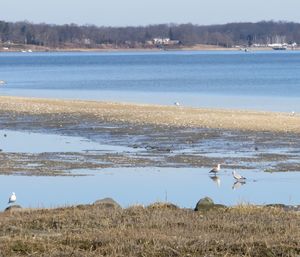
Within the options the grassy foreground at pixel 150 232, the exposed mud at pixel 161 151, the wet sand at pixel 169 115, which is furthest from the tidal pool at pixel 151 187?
the wet sand at pixel 169 115

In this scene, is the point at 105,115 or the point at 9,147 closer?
the point at 9,147

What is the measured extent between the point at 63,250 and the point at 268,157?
13.8m

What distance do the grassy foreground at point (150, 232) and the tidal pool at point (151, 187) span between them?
159 inches

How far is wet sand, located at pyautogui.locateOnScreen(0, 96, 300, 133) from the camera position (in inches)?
1140

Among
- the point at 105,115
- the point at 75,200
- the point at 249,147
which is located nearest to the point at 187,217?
the point at 75,200

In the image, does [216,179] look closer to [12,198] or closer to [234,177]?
[234,177]

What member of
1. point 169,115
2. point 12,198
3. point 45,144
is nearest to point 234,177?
point 12,198

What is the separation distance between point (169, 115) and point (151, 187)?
49.5ft

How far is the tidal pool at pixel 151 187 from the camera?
52.6 ft

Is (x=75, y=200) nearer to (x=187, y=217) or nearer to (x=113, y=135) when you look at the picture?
(x=187, y=217)

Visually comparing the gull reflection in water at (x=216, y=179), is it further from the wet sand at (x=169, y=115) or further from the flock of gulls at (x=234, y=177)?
the wet sand at (x=169, y=115)

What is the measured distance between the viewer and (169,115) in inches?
1293

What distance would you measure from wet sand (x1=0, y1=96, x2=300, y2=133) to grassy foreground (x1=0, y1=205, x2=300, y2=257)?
1666cm

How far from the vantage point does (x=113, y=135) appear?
27172 millimetres
